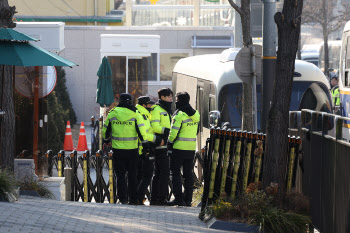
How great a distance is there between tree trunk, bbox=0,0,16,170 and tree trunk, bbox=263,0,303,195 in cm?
445

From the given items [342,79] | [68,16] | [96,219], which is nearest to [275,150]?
[96,219]

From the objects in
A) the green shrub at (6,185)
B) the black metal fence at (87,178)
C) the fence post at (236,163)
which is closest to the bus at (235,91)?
the black metal fence at (87,178)

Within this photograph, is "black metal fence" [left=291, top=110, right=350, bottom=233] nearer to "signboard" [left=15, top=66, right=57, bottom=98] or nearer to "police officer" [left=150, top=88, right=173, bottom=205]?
"police officer" [left=150, top=88, right=173, bottom=205]

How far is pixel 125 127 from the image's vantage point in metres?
12.2

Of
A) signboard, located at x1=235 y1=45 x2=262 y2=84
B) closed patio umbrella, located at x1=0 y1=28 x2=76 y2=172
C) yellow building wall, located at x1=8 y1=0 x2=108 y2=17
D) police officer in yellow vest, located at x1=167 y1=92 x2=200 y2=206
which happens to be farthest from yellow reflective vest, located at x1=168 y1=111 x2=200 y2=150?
yellow building wall, located at x1=8 y1=0 x2=108 y2=17

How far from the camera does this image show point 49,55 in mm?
12367

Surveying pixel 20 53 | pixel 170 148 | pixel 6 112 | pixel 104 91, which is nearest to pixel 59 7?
pixel 104 91

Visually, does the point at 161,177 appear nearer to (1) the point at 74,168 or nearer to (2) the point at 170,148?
(2) the point at 170,148

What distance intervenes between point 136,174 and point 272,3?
11.0ft

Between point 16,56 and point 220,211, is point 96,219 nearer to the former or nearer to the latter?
point 220,211

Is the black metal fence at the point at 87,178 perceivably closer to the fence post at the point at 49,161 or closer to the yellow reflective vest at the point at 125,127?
the fence post at the point at 49,161

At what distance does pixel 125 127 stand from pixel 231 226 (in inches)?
134

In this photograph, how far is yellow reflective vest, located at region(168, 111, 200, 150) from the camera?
12078 mm

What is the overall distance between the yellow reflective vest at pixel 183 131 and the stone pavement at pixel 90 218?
1.04m
